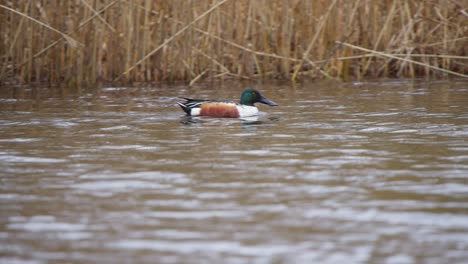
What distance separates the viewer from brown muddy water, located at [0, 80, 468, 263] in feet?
15.3

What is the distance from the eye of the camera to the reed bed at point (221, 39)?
12875 mm

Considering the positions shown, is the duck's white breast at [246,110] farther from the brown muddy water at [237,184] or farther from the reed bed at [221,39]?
the reed bed at [221,39]

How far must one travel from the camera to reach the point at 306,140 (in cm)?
830

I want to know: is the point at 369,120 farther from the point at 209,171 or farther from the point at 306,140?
the point at 209,171

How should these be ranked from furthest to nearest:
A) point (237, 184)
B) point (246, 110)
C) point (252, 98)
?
point (252, 98) < point (246, 110) < point (237, 184)

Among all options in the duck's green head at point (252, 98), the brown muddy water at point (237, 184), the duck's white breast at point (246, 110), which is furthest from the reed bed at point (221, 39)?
the duck's white breast at point (246, 110)

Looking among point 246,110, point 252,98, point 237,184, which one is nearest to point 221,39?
point 252,98

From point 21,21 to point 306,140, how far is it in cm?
574

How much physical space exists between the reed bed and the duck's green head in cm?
222

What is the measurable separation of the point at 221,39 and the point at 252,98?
94.9 inches

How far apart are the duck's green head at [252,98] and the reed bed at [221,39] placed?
2.22 metres

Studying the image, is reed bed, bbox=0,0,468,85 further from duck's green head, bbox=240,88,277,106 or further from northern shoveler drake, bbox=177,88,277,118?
northern shoveler drake, bbox=177,88,277,118

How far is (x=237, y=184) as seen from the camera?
6215 mm

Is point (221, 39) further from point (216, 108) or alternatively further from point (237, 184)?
point (237, 184)
